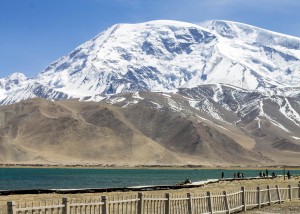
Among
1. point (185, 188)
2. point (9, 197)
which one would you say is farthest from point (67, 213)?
point (185, 188)

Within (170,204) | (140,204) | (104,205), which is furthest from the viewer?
(170,204)

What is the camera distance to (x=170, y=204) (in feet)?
92.1

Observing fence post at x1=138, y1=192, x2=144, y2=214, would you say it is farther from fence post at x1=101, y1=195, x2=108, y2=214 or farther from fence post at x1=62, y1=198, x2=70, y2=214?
fence post at x1=62, y1=198, x2=70, y2=214

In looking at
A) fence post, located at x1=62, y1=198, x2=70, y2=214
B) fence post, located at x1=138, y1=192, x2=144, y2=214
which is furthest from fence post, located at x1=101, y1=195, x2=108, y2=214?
fence post, located at x1=138, y1=192, x2=144, y2=214

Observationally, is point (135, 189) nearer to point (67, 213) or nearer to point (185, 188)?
point (185, 188)

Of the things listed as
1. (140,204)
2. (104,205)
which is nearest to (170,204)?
(140,204)

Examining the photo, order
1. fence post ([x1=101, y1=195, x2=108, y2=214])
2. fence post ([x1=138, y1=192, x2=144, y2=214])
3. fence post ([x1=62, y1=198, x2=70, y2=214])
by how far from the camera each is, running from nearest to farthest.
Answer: fence post ([x1=62, y1=198, x2=70, y2=214]) < fence post ([x1=101, y1=195, x2=108, y2=214]) < fence post ([x1=138, y1=192, x2=144, y2=214])

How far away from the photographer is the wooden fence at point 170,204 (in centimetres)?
2255

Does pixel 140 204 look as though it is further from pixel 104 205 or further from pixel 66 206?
pixel 66 206

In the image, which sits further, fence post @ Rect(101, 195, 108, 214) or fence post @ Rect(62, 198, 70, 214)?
fence post @ Rect(101, 195, 108, 214)

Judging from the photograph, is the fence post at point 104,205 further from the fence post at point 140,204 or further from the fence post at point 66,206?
the fence post at point 140,204

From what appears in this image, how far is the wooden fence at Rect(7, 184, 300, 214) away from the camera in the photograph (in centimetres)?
2255

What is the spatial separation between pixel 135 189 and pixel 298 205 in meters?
19.3

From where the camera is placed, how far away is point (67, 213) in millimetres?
22453
